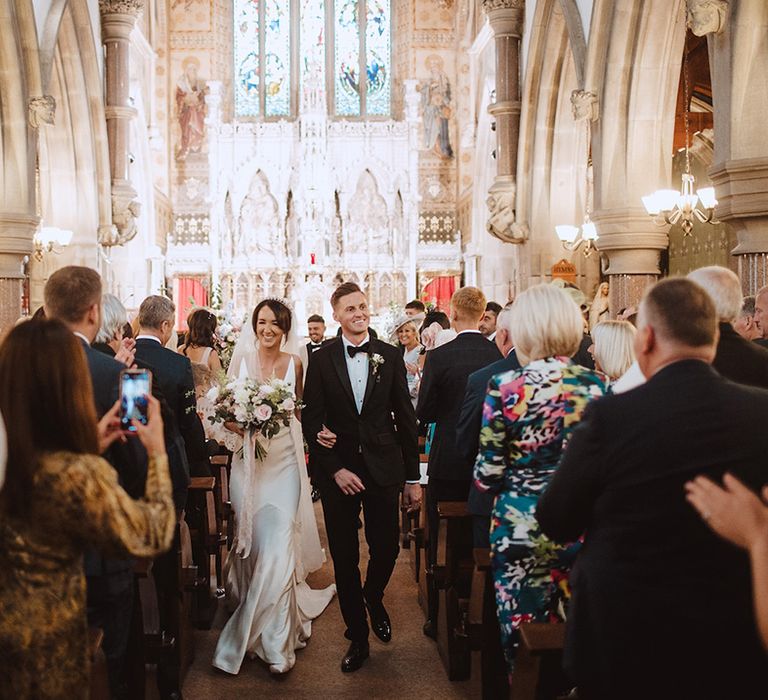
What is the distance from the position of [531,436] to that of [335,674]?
209cm

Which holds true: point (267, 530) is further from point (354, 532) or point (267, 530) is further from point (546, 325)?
point (546, 325)

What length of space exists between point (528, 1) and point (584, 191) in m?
2.42

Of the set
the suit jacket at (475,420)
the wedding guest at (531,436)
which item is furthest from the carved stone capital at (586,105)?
the wedding guest at (531,436)

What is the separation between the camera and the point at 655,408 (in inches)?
84.1

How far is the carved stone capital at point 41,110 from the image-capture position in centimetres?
980

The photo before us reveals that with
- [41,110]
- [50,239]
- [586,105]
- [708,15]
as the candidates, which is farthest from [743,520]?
[50,239]

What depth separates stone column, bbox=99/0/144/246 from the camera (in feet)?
41.6

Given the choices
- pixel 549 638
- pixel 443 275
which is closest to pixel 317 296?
pixel 443 275

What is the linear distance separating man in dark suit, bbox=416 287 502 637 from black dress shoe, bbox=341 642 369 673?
A: 60 centimetres

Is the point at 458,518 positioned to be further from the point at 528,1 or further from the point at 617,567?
the point at 528,1

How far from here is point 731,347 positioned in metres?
3.56

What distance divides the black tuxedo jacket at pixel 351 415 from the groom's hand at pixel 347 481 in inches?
2.1

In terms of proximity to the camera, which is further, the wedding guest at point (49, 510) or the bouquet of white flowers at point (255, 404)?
the bouquet of white flowers at point (255, 404)

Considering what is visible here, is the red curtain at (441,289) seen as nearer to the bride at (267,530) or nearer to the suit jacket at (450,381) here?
the bride at (267,530)
